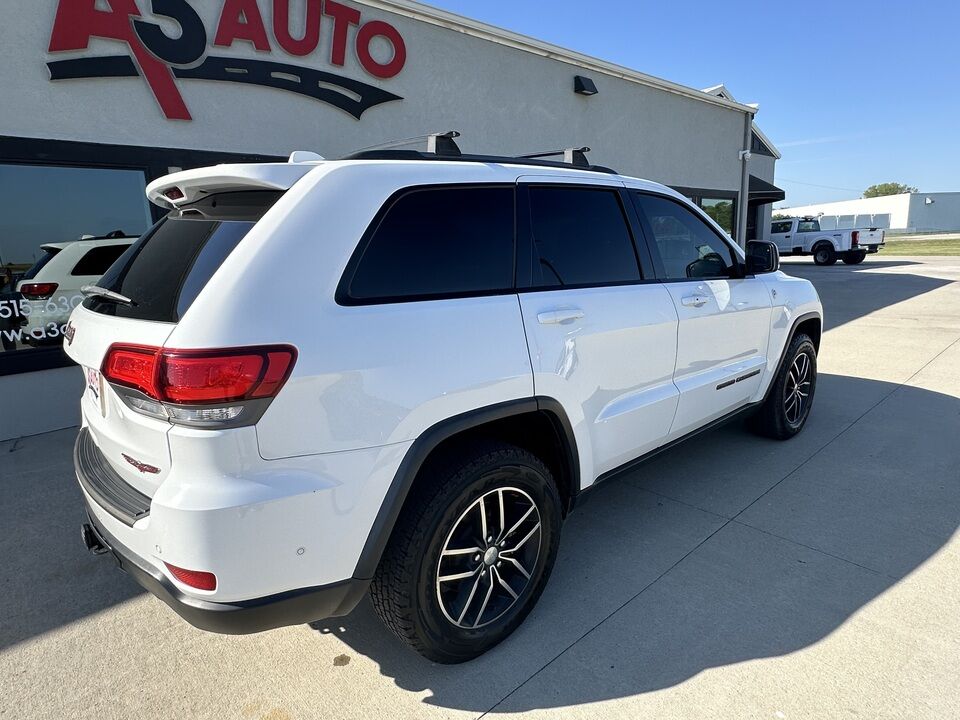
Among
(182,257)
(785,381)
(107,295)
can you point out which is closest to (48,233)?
(107,295)

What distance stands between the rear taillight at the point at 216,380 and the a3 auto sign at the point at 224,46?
16.3 ft

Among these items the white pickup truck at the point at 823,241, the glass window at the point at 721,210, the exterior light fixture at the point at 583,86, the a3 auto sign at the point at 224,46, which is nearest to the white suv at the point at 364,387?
the a3 auto sign at the point at 224,46

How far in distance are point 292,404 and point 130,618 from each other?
1.74 metres

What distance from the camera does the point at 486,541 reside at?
232 centimetres

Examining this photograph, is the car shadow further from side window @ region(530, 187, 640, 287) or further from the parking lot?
side window @ region(530, 187, 640, 287)

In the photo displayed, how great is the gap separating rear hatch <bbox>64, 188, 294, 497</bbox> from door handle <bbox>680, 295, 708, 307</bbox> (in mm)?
2172

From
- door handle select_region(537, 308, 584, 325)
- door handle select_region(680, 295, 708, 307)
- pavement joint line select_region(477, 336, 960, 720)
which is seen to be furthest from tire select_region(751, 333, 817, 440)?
door handle select_region(537, 308, 584, 325)

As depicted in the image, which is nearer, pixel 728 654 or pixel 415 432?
pixel 415 432

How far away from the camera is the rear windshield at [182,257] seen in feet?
6.08

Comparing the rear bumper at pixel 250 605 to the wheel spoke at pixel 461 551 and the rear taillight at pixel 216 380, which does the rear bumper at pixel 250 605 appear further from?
the rear taillight at pixel 216 380

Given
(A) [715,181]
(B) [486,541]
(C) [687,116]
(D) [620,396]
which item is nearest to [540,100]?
(C) [687,116]

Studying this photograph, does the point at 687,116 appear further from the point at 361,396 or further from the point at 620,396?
the point at 361,396

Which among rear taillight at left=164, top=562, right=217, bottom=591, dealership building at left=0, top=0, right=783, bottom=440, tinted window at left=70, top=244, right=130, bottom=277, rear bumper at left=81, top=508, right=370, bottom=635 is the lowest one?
rear bumper at left=81, top=508, right=370, bottom=635

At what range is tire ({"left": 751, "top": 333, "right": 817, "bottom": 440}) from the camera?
4.30 metres
